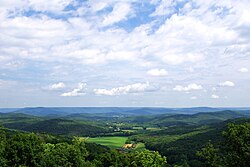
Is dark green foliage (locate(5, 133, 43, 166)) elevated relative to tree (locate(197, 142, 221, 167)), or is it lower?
lower

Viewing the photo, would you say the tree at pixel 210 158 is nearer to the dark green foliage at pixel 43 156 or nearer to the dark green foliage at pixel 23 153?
the dark green foliage at pixel 43 156

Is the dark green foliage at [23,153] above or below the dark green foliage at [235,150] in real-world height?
below

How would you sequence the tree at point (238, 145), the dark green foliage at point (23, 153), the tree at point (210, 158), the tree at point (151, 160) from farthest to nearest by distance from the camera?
the dark green foliage at point (23, 153), the tree at point (151, 160), the tree at point (210, 158), the tree at point (238, 145)

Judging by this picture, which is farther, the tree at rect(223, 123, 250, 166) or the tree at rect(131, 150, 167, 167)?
the tree at rect(131, 150, 167, 167)

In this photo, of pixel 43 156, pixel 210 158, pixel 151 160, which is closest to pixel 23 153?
pixel 43 156

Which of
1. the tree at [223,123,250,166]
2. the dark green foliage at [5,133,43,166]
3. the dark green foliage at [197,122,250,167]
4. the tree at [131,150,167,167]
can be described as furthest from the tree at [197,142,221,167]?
the dark green foliage at [5,133,43,166]

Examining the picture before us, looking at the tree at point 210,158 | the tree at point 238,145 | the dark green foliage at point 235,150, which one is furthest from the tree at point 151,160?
the tree at point 238,145

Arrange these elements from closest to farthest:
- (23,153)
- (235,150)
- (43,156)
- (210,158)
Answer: (235,150), (210,158), (23,153), (43,156)

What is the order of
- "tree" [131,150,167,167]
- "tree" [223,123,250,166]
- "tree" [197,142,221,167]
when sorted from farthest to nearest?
"tree" [131,150,167,167] → "tree" [197,142,221,167] → "tree" [223,123,250,166]

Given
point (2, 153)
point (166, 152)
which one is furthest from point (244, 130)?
point (166, 152)

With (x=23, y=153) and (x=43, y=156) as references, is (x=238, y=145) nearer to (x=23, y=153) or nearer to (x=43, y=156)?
(x=43, y=156)

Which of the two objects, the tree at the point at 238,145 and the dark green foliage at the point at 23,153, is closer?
the tree at the point at 238,145

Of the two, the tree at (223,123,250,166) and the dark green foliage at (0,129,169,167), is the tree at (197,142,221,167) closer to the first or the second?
the tree at (223,123,250,166)

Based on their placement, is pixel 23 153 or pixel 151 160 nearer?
pixel 151 160
